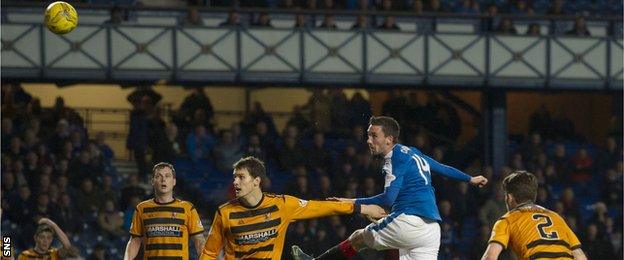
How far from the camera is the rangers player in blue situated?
39.1 feet

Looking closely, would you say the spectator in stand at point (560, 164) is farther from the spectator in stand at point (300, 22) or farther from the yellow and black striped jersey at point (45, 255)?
the yellow and black striped jersey at point (45, 255)

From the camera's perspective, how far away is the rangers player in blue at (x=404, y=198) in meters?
11.9

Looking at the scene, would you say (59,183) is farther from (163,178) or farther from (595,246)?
(163,178)

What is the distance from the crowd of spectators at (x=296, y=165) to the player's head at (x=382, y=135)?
8381 millimetres

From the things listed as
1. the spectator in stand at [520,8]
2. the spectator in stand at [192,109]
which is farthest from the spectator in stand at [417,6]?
the spectator in stand at [192,109]

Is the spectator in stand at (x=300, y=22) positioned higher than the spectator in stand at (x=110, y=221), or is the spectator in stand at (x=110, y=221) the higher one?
the spectator in stand at (x=300, y=22)

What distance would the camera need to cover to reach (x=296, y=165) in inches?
904

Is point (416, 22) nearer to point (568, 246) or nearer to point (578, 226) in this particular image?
point (578, 226)

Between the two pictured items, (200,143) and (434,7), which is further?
(434,7)

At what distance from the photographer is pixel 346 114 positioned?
2420 centimetres

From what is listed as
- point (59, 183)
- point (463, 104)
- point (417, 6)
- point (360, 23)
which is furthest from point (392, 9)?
point (59, 183)

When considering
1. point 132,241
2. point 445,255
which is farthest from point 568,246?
point 445,255

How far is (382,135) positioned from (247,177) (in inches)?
49.5

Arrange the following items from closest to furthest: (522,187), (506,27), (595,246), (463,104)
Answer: (522,187) → (595,246) → (506,27) → (463,104)
